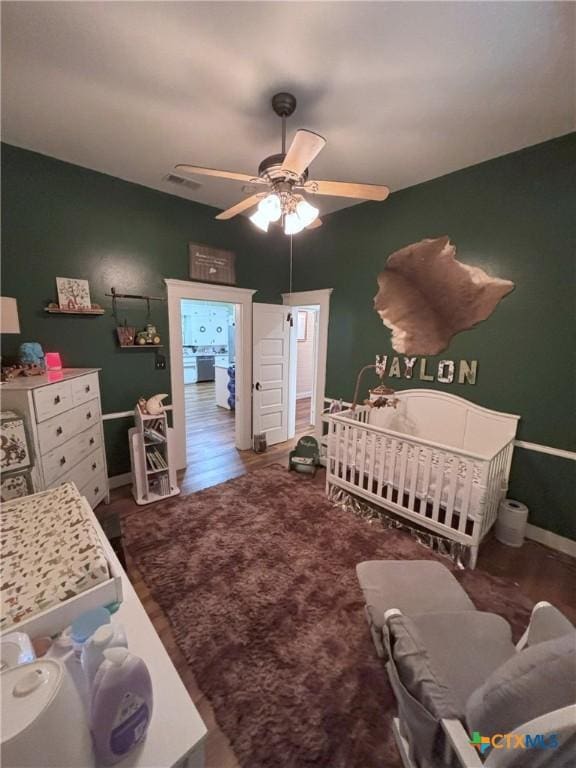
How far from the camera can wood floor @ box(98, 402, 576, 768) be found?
1277 mm

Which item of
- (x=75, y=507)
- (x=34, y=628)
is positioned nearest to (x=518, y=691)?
(x=34, y=628)

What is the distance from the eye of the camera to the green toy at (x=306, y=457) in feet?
11.0

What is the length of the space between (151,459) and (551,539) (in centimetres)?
334

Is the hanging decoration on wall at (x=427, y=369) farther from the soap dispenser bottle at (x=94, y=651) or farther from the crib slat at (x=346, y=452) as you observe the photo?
the soap dispenser bottle at (x=94, y=651)

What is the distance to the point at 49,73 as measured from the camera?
1626mm

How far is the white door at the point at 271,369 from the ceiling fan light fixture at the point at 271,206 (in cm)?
210

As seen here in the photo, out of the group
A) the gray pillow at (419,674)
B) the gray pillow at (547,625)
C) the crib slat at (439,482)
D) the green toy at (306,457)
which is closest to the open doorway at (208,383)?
the green toy at (306,457)

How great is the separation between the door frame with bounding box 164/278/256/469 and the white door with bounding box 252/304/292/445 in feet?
0.30

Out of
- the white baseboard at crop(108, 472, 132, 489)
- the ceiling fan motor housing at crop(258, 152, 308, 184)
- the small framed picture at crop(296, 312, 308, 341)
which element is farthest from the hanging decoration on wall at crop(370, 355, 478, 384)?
the small framed picture at crop(296, 312, 308, 341)

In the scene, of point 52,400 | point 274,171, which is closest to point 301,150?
point 274,171

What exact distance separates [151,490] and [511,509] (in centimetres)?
305

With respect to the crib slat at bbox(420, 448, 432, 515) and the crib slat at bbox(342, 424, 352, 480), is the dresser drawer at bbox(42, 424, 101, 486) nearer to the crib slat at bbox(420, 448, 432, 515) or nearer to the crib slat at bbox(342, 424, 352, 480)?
the crib slat at bbox(342, 424, 352, 480)

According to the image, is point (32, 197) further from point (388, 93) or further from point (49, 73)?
point (388, 93)

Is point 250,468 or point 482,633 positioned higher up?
point 482,633
